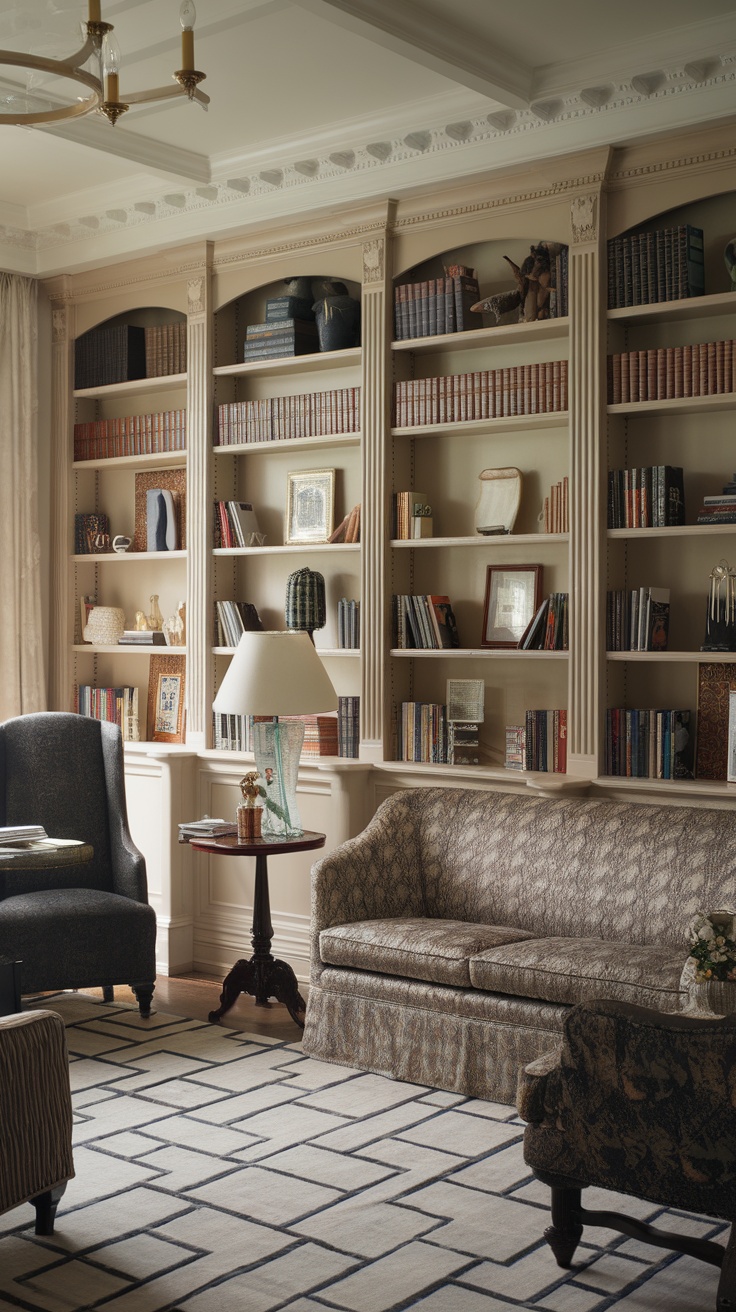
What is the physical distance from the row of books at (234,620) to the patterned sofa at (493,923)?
53.7 inches

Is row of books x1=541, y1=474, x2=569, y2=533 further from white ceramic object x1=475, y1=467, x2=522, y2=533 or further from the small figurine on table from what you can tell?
the small figurine on table

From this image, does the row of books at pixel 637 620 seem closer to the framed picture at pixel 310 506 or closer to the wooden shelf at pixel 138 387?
the framed picture at pixel 310 506

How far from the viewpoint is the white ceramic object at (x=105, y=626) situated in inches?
253

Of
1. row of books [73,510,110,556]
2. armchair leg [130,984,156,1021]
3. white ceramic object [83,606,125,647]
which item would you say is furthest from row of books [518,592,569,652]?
row of books [73,510,110,556]

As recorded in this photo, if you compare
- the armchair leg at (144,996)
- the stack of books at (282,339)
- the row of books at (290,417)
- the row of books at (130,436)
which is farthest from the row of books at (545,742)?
the row of books at (130,436)

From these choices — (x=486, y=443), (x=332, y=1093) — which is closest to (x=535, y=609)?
(x=486, y=443)

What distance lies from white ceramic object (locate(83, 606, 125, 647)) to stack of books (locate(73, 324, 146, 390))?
109cm

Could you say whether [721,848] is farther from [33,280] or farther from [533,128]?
[33,280]

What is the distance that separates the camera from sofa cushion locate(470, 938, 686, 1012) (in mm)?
3750

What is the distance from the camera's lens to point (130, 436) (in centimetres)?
638

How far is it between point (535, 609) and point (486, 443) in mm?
724

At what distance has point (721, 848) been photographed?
4.22 meters

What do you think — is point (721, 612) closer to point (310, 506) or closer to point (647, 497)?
point (647, 497)

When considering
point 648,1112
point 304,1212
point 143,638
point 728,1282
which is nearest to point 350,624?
point 143,638
